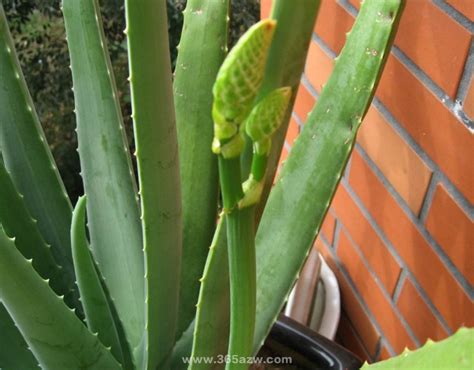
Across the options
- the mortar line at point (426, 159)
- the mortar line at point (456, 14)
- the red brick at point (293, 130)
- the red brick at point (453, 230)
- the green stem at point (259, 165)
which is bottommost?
the red brick at point (293, 130)

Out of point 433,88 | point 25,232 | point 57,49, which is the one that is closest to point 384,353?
point 433,88

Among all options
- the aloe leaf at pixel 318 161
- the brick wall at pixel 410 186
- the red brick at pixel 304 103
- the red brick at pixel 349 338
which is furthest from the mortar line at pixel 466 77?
the red brick at pixel 349 338

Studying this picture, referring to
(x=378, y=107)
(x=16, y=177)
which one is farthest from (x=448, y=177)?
(x=16, y=177)

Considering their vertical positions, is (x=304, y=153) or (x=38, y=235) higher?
(x=304, y=153)

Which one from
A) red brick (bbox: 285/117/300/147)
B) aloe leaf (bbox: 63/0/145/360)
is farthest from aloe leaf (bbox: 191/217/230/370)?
red brick (bbox: 285/117/300/147)

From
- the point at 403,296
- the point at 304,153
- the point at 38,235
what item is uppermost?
the point at 304,153

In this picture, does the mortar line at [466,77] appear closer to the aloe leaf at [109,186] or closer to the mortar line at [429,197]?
the mortar line at [429,197]

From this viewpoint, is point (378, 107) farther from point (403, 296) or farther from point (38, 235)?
point (38, 235)
